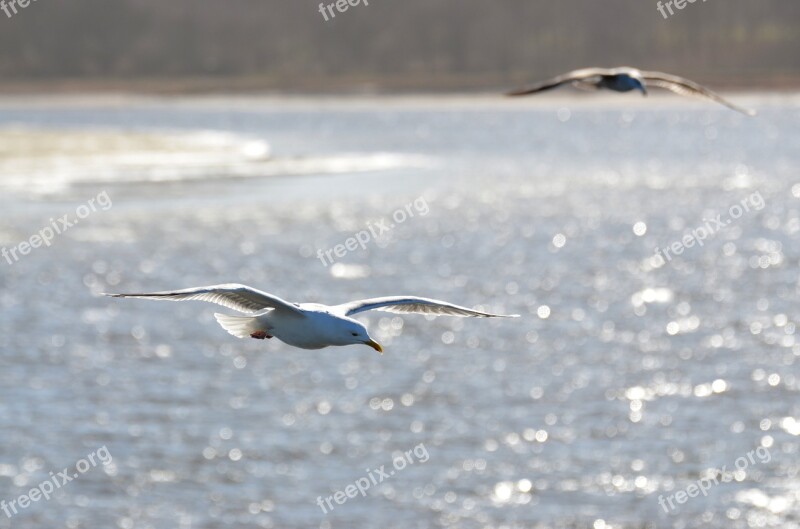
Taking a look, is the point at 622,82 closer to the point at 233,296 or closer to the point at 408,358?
the point at 233,296

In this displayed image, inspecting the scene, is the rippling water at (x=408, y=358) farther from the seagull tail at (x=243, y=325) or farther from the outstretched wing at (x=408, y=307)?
the seagull tail at (x=243, y=325)

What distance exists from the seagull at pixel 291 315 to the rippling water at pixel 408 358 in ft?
75.9

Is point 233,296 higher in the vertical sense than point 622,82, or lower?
higher

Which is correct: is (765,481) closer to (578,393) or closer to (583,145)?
(578,393)

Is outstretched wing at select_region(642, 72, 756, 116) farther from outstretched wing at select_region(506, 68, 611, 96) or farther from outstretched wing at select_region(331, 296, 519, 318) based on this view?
outstretched wing at select_region(331, 296, 519, 318)

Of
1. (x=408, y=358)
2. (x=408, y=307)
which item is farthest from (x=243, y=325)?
(x=408, y=358)

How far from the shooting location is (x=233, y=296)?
12.1 meters

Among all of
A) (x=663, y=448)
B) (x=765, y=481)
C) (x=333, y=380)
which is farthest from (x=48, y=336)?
(x=765, y=481)

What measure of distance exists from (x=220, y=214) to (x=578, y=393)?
35.6 metres

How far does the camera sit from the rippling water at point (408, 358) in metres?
37.4

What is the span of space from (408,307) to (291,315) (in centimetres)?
147

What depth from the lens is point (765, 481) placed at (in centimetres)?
3781

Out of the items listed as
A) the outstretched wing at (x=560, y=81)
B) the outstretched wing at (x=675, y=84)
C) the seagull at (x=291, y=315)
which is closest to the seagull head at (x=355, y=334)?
the seagull at (x=291, y=315)

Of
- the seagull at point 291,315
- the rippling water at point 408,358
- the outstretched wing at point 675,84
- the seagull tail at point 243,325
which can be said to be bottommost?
the rippling water at point 408,358
